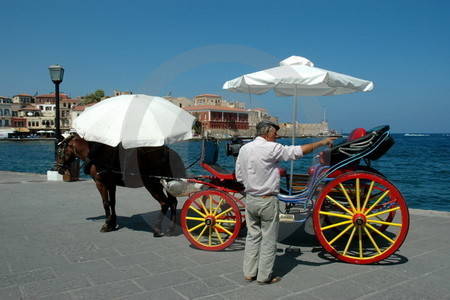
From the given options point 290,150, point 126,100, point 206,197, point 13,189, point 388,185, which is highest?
point 126,100

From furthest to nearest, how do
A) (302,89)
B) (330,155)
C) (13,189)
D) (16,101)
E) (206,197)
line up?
(16,101) → (13,189) → (302,89) → (206,197) → (330,155)

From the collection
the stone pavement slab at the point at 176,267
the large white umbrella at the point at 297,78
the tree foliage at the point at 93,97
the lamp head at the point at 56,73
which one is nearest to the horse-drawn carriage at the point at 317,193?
the stone pavement slab at the point at 176,267

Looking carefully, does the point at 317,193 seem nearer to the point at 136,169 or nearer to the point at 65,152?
the point at 136,169

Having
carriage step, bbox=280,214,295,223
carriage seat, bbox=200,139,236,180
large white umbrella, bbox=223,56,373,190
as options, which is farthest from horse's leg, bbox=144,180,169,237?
carriage step, bbox=280,214,295,223

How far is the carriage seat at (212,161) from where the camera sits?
5060 millimetres

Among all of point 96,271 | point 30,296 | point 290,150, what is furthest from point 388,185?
point 30,296

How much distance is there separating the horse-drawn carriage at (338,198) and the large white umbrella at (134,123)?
0.58 metres

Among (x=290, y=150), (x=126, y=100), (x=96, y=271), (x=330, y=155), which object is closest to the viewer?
(x=290, y=150)

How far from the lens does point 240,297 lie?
347cm

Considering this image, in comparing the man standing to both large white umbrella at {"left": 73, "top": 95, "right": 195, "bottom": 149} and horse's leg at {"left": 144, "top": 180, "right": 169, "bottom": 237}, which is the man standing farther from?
horse's leg at {"left": 144, "top": 180, "right": 169, "bottom": 237}

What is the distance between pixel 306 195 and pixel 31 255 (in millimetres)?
3418

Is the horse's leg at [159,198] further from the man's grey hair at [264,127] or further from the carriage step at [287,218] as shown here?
the man's grey hair at [264,127]

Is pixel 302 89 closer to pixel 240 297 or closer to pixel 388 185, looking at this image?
pixel 388 185

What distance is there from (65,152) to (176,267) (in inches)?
127
